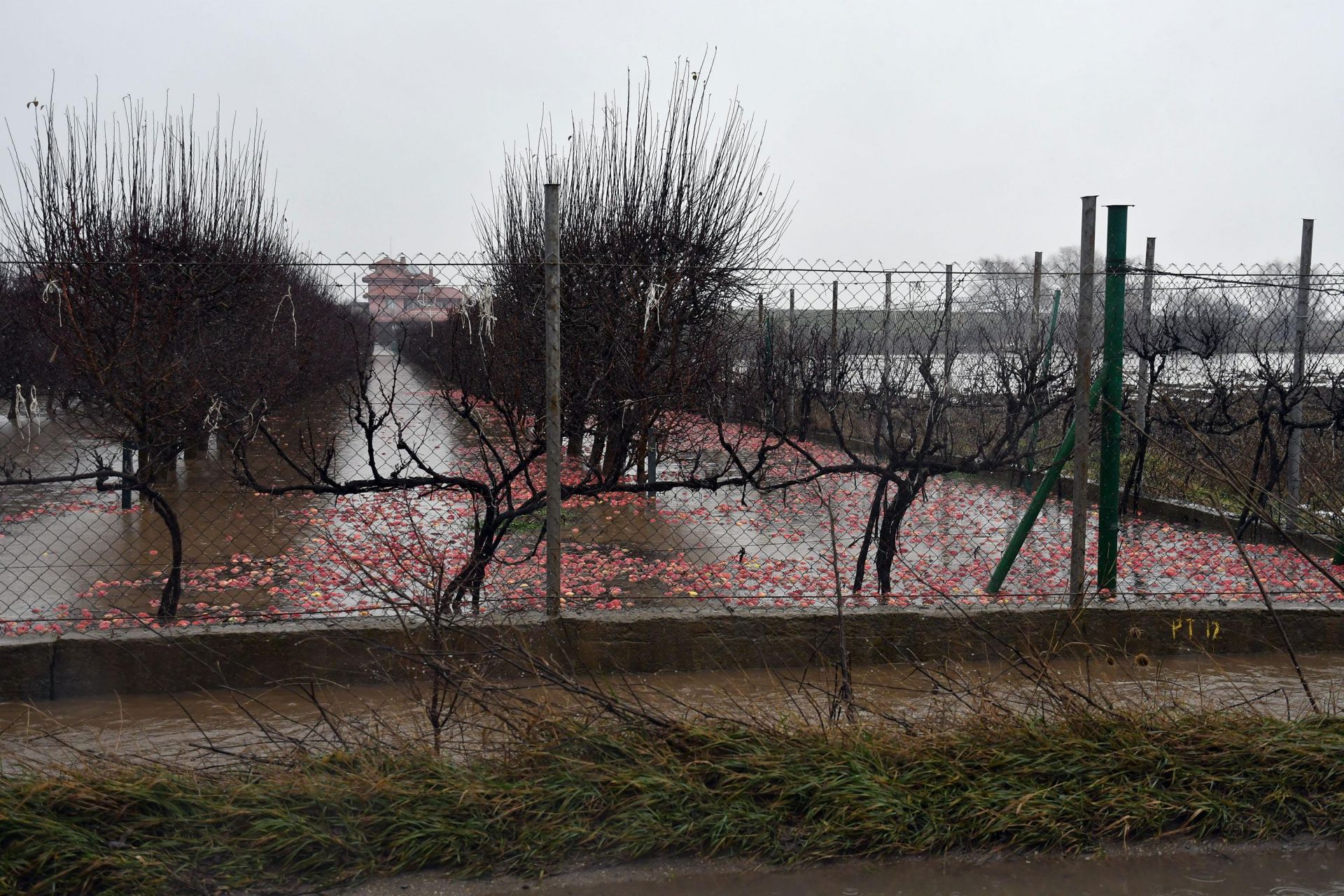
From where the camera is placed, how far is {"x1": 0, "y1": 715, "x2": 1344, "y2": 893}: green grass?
2732 mm

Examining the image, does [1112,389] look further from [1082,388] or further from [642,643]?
[642,643]

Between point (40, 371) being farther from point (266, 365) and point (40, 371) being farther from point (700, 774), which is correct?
point (700, 774)

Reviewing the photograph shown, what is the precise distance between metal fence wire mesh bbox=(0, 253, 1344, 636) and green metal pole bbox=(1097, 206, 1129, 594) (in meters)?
0.23

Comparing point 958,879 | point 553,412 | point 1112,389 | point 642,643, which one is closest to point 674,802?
point 958,879

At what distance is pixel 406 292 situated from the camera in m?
5.20

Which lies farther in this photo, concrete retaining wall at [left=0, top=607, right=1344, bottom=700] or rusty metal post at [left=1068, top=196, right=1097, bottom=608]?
rusty metal post at [left=1068, top=196, right=1097, bottom=608]

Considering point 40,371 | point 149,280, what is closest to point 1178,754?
point 149,280

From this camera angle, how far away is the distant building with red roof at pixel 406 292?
4.59 m

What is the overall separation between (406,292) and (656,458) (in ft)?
13.1

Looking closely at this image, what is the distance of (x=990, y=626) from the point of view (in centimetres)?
479

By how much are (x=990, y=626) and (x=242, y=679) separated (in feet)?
Answer: 10.4

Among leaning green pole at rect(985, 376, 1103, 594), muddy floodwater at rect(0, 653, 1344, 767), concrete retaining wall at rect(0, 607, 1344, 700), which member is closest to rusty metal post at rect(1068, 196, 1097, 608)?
leaning green pole at rect(985, 376, 1103, 594)

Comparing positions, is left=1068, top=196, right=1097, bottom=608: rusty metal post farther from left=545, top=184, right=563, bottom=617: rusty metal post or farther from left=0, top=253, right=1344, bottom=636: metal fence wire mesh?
left=545, top=184, right=563, bottom=617: rusty metal post

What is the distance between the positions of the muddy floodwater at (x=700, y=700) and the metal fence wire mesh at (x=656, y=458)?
1.17 ft
